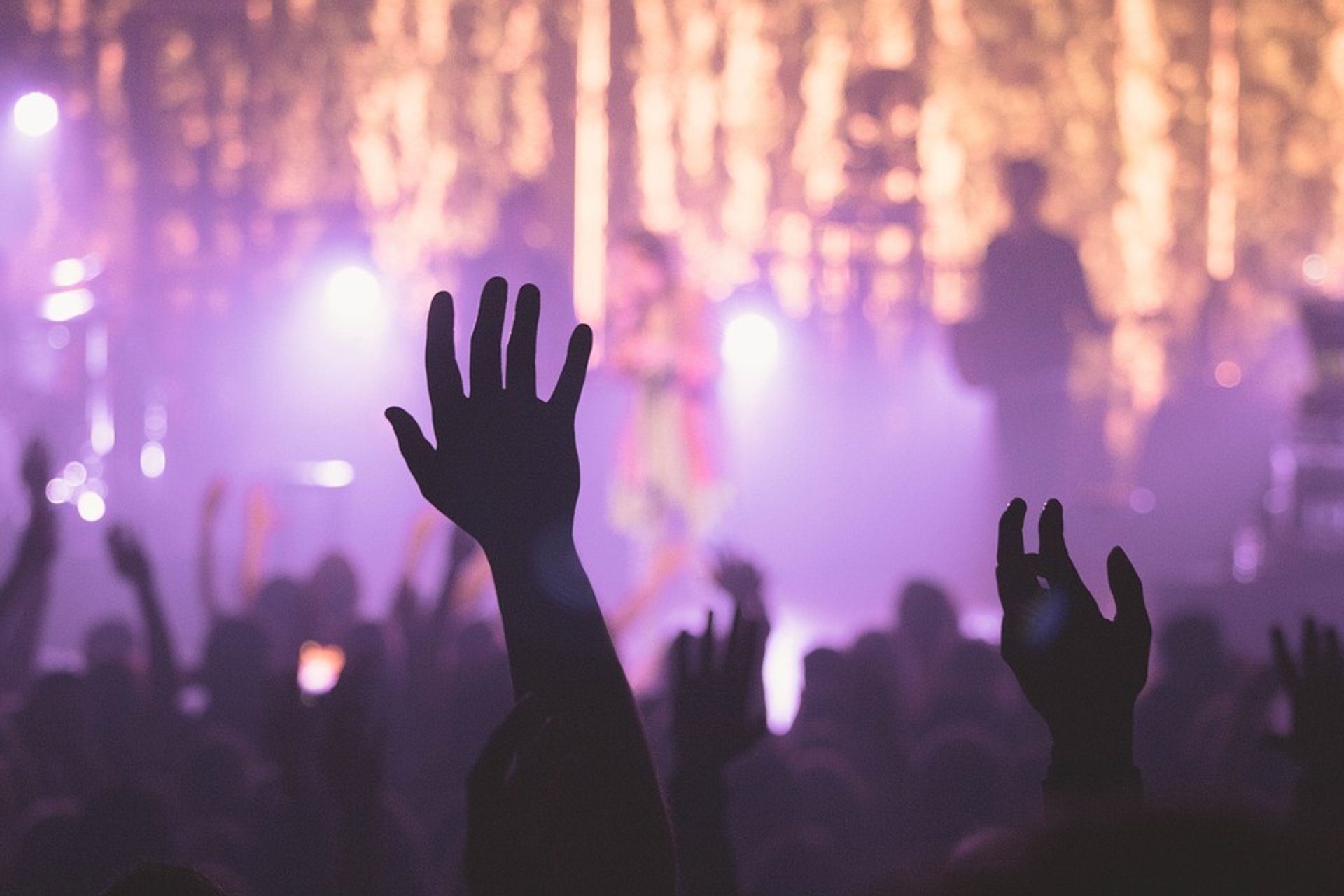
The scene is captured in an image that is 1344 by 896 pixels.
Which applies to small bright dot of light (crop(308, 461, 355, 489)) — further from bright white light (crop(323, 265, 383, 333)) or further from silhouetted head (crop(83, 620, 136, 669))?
silhouetted head (crop(83, 620, 136, 669))

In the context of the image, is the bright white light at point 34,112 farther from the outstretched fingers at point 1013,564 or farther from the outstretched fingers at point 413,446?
the outstretched fingers at point 1013,564

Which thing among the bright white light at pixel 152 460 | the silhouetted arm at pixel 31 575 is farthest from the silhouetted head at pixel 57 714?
the bright white light at pixel 152 460

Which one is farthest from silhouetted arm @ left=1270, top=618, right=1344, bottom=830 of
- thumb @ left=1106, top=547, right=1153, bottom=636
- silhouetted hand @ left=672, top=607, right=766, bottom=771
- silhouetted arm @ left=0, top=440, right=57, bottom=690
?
silhouetted arm @ left=0, top=440, right=57, bottom=690

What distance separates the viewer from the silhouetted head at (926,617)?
15.5 feet

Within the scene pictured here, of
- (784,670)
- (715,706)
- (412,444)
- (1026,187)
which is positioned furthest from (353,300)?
(412,444)

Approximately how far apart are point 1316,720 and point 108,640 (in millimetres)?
3982

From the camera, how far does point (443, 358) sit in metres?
1.50

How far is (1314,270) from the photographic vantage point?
33.5 ft

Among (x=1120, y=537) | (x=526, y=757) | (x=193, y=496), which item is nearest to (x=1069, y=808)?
(x=526, y=757)

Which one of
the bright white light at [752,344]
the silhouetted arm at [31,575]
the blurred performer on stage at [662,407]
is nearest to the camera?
the silhouetted arm at [31,575]

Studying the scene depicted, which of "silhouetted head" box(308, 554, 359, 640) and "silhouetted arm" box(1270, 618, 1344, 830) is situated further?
"silhouetted head" box(308, 554, 359, 640)

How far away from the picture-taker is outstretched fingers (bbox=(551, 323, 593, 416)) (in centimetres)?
147

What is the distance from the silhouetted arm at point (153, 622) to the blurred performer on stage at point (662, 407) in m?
3.95

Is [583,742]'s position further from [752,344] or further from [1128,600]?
[752,344]
